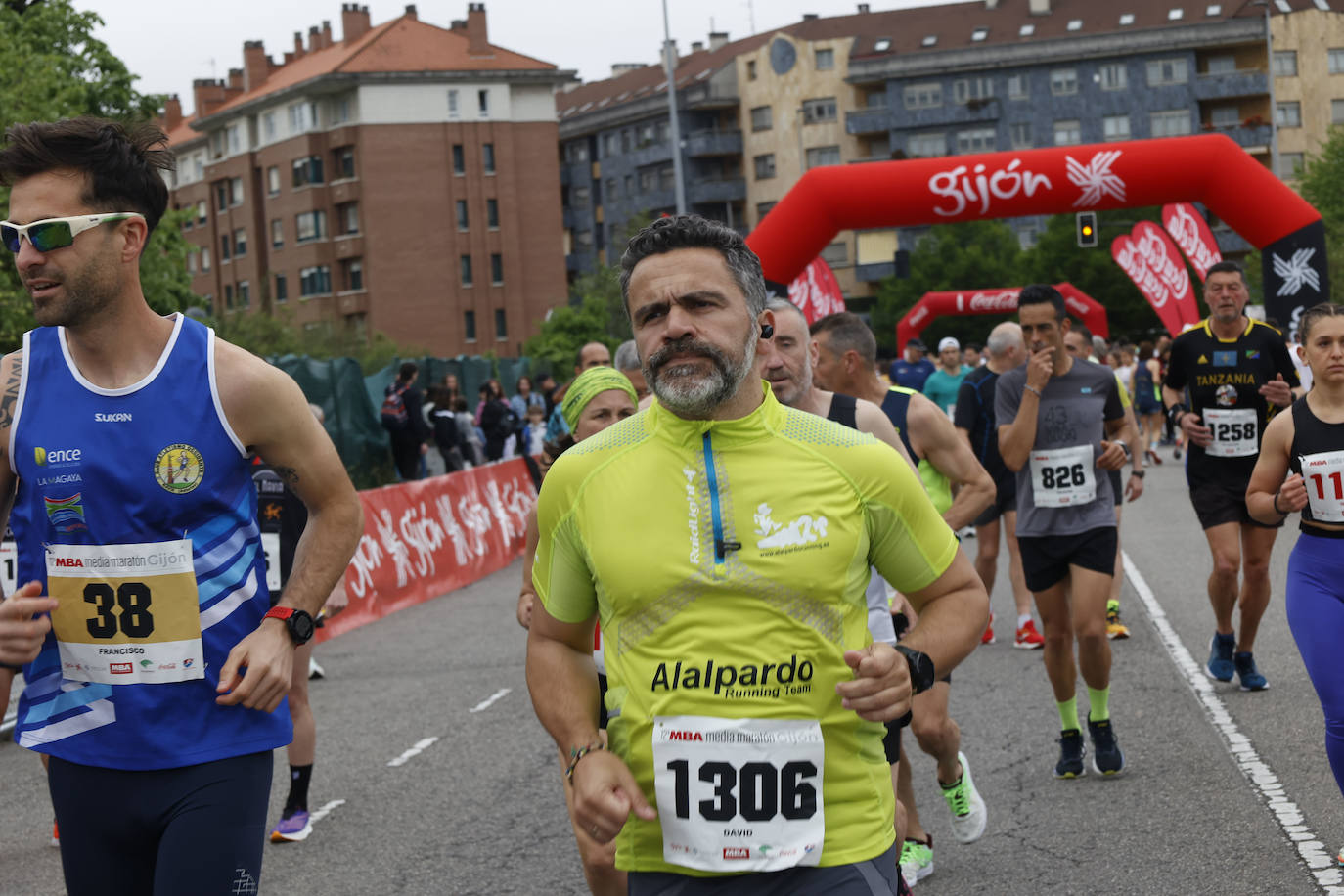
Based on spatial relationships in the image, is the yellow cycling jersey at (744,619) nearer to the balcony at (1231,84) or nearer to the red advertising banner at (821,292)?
the red advertising banner at (821,292)

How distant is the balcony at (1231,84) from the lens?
93375 millimetres

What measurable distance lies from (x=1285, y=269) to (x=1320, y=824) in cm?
779

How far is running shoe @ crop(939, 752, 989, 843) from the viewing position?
6.42 metres

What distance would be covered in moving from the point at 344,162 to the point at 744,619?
87.5 meters

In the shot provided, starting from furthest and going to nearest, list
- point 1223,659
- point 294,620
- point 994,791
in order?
point 1223,659 → point 994,791 → point 294,620

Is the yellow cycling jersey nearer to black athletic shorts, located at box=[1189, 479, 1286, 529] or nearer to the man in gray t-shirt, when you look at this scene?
the man in gray t-shirt

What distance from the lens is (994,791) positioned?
7.66 meters

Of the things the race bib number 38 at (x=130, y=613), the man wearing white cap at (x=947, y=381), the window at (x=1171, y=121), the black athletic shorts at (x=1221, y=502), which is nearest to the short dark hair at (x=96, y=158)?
the race bib number 38 at (x=130, y=613)

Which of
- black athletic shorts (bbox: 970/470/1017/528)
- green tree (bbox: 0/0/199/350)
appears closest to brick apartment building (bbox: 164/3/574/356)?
green tree (bbox: 0/0/199/350)

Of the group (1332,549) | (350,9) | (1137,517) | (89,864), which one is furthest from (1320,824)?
(350,9)

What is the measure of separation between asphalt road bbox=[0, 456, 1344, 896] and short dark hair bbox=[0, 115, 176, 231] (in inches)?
139

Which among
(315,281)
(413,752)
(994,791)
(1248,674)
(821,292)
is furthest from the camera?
(315,281)

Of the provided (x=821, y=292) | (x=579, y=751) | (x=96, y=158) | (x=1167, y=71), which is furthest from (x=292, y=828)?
(x=1167, y=71)

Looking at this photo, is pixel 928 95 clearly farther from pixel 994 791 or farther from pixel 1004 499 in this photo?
pixel 994 791
